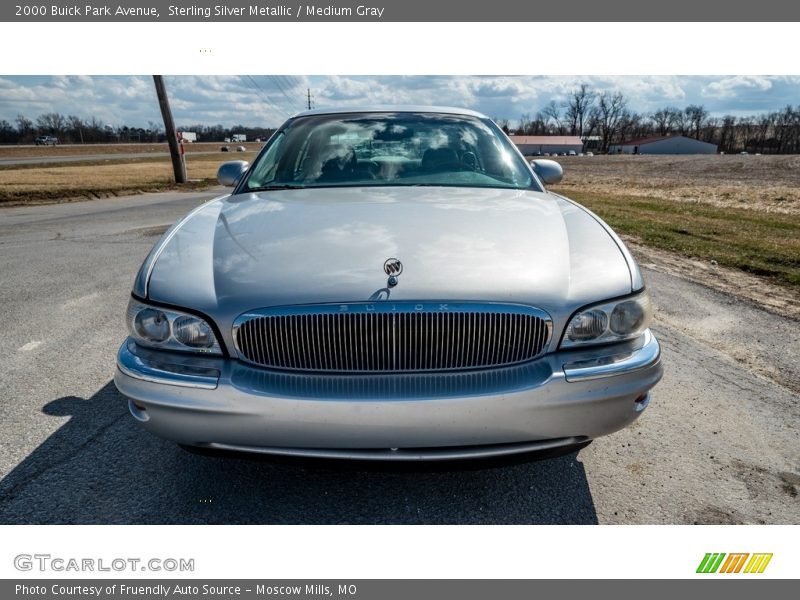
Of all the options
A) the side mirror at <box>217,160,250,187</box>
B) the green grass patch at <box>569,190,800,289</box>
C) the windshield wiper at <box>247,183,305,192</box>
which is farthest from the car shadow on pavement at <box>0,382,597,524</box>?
the green grass patch at <box>569,190,800,289</box>

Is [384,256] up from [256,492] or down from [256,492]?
up

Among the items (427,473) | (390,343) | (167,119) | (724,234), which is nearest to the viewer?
(390,343)

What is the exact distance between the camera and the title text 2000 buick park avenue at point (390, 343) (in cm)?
186

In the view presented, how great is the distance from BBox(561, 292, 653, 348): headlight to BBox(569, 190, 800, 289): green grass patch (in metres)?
4.37

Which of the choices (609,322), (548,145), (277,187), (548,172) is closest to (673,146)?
(548,145)

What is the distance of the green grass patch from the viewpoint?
20.5 ft

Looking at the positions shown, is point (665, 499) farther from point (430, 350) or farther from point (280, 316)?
point (280, 316)

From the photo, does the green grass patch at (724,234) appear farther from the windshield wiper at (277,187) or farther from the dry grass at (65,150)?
the dry grass at (65,150)

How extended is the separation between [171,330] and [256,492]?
2.55 ft

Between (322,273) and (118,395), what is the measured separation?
185 centimetres

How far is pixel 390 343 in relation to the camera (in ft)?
6.32

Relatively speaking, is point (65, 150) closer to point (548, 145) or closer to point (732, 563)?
point (732, 563)

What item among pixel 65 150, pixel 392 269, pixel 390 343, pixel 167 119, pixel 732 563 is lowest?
pixel 65 150

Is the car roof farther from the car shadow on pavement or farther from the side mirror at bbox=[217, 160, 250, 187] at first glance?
the car shadow on pavement
